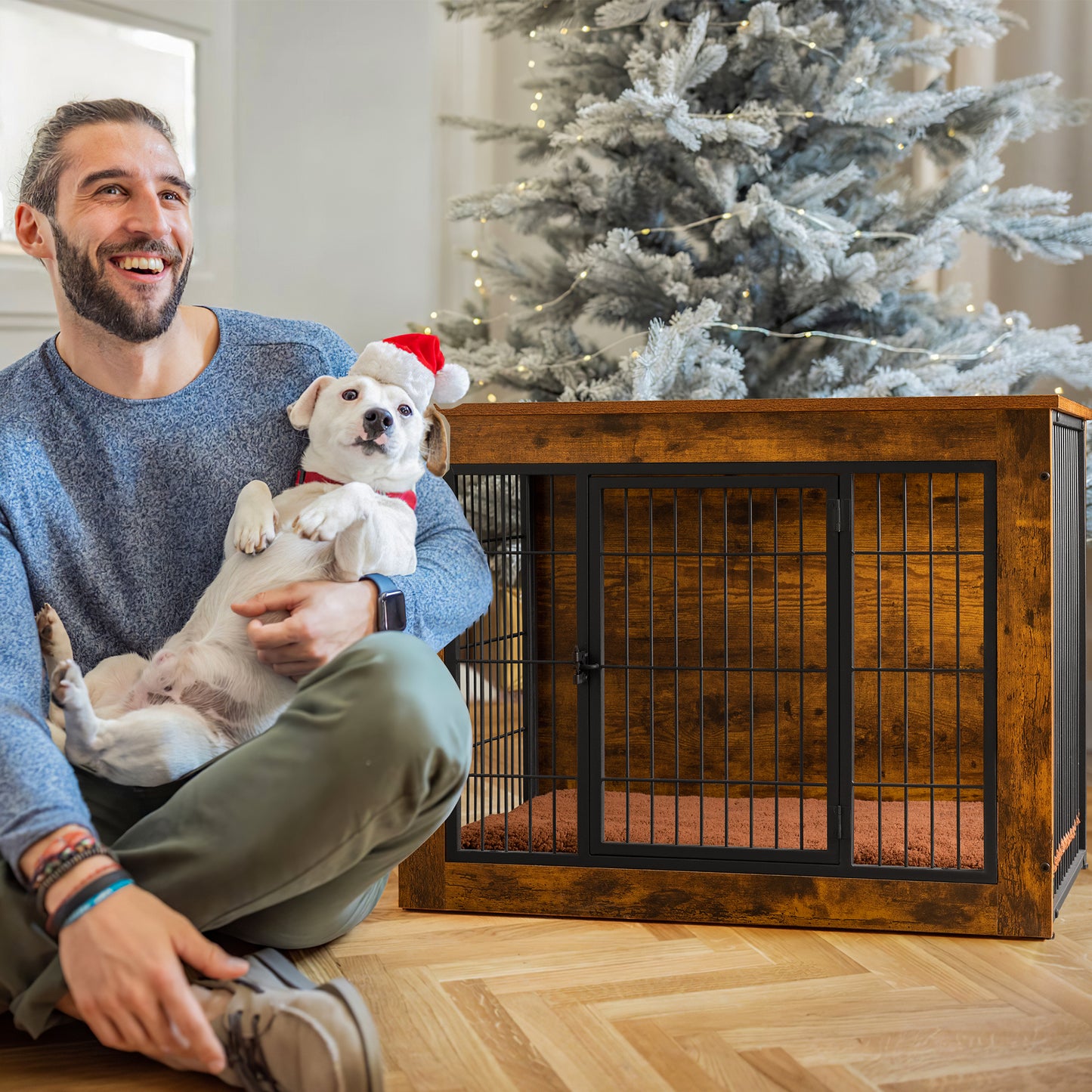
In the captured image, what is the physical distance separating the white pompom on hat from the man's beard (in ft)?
0.80

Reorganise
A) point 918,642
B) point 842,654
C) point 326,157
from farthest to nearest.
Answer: point 326,157 → point 918,642 → point 842,654

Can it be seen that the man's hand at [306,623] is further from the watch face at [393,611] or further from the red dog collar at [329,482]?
the red dog collar at [329,482]

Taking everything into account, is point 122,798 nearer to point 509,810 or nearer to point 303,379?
point 303,379

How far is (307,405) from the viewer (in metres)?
1.27

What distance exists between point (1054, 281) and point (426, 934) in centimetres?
217

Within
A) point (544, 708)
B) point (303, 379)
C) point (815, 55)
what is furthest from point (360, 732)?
point (815, 55)

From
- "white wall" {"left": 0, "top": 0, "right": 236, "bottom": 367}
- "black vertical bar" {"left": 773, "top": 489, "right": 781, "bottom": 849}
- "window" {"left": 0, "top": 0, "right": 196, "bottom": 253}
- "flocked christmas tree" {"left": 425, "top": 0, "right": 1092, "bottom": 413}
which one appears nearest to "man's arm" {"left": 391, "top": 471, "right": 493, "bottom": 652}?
"black vertical bar" {"left": 773, "top": 489, "right": 781, "bottom": 849}

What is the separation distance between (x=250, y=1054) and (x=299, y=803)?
220mm

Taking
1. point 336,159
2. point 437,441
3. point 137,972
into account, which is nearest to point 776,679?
point 437,441

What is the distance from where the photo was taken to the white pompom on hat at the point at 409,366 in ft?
4.09

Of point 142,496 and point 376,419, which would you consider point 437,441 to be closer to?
point 376,419

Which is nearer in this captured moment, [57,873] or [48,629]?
[57,873]

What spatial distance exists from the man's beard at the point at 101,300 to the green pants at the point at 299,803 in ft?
1.55

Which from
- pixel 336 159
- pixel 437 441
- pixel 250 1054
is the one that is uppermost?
pixel 336 159
